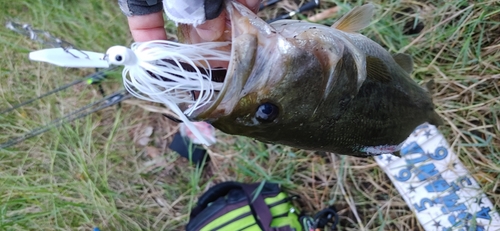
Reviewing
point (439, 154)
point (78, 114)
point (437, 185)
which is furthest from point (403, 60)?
point (78, 114)

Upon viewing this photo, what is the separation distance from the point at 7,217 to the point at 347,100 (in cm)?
292

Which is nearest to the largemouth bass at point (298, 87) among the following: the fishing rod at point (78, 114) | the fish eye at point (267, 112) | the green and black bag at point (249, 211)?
the fish eye at point (267, 112)

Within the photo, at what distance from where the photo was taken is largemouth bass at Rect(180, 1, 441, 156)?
1.33m

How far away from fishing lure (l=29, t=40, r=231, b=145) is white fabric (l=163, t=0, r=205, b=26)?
0.09 m

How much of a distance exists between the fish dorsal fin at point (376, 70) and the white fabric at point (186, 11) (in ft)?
2.32

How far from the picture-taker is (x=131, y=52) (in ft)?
4.72

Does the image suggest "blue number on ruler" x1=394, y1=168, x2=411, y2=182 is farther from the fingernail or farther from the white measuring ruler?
the fingernail

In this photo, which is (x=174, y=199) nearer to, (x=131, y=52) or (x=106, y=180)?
(x=106, y=180)

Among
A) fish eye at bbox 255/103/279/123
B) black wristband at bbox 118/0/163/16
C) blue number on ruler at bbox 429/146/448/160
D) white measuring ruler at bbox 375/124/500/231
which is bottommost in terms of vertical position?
white measuring ruler at bbox 375/124/500/231

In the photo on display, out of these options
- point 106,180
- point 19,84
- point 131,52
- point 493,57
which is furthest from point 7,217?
point 493,57

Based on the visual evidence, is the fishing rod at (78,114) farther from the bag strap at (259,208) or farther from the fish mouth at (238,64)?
the fish mouth at (238,64)

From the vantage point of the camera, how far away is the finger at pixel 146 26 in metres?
1.77

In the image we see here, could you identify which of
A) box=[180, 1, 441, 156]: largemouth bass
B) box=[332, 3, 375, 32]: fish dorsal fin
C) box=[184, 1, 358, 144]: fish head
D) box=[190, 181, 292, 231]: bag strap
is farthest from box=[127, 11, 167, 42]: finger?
box=[190, 181, 292, 231]: bag strap

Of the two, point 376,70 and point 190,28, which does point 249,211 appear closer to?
point 376,70
